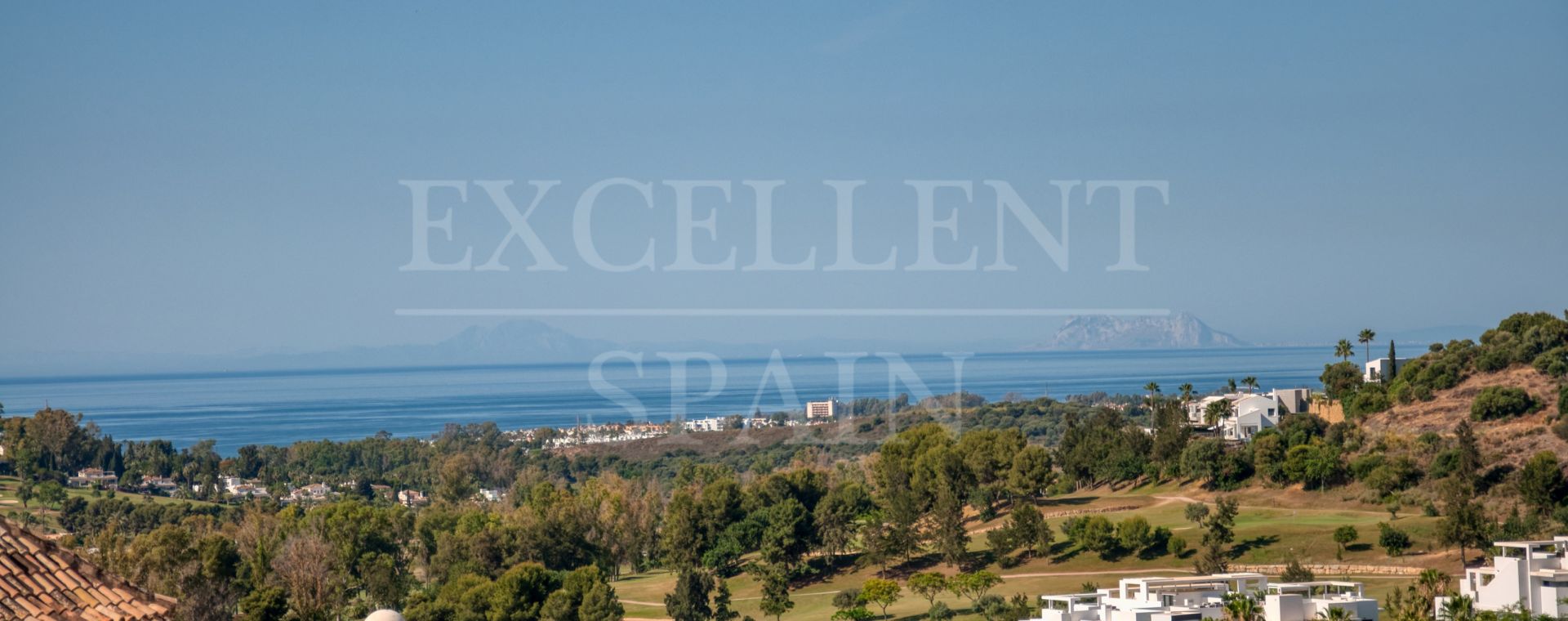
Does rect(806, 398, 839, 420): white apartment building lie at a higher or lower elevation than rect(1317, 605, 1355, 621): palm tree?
lower

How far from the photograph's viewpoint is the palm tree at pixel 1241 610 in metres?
26.1

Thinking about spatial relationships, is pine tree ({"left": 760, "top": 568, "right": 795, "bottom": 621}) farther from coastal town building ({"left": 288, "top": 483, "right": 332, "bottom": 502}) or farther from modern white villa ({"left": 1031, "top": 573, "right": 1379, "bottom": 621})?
coastal town building ({"left": 288, "top": 483, "right": 332, "bottom": 502})

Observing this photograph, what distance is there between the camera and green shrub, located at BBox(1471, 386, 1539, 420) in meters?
55.5

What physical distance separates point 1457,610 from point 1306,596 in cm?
320

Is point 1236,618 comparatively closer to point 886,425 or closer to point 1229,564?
point 1229,564

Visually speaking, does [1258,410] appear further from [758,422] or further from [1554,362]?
[758,422]

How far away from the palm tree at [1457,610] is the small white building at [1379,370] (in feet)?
141

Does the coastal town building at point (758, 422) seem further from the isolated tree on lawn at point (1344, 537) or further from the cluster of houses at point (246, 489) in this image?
the isolated tree on lawn at point (1344, 537)

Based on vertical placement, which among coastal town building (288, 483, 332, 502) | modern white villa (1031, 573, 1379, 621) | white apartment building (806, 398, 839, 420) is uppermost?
modern white villa (1031, 573, 1379, 621)

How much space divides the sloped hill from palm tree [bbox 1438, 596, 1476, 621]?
2499 cm

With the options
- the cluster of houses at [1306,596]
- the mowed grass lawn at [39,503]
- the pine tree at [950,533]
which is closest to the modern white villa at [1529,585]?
the cluster of houses at [1306,596]

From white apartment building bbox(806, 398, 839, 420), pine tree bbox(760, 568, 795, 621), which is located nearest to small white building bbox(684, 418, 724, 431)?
white apartment building bbox(806, 398, 839, 420)

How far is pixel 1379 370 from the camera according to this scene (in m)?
70.9

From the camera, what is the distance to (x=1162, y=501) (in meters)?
54.1
